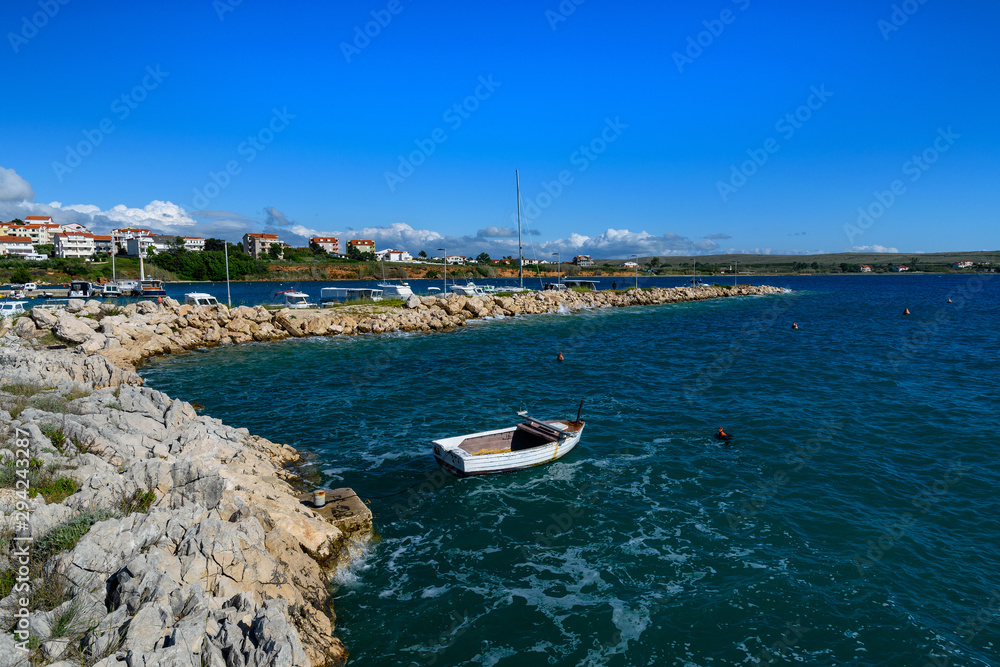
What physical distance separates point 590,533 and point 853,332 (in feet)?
172

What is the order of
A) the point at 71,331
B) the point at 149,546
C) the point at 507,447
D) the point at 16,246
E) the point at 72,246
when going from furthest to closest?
the point at 72,246, the point at 16,246, the point at 71,331, the point at 507,447, the point at 149,546

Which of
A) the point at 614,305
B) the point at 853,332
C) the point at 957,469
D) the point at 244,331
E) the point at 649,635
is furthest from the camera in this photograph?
the point at 614,305

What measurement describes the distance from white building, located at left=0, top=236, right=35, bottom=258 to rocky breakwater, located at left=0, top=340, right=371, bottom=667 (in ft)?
548

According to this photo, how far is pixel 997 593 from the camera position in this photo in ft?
39.5

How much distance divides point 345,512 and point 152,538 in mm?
5421

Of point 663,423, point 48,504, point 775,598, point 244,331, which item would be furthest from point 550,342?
point 48,504

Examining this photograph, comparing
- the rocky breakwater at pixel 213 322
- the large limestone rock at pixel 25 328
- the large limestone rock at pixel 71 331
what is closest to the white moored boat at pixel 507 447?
the rocky breakwater at pixel 213 322

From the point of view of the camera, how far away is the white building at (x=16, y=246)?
441 ft

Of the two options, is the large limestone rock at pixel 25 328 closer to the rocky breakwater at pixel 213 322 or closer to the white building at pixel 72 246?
the rocky breakwater at pixel 213 322

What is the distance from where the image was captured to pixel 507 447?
20.1m

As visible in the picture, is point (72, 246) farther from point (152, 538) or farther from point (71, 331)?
point (152, 538)

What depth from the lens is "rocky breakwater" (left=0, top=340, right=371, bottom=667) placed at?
7.63m

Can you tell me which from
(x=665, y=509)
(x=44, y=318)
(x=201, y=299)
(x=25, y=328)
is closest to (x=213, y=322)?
(x=44, y=318)

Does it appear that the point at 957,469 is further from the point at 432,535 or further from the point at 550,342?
the point at 550,342
